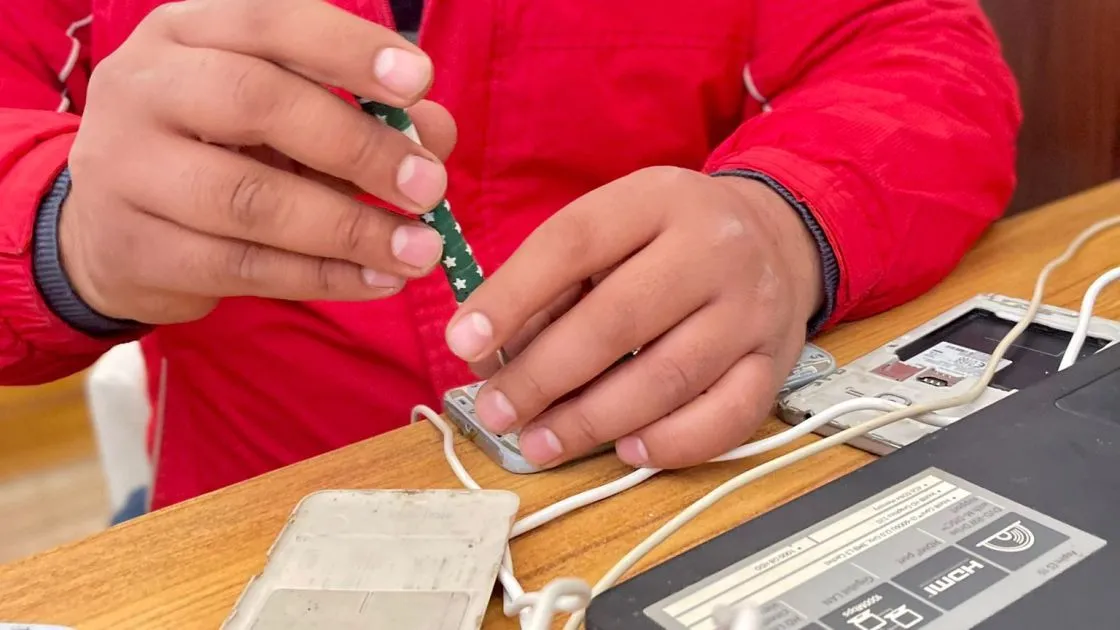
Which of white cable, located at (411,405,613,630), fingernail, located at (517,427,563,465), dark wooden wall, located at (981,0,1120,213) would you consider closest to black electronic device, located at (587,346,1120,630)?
white cable, located at (411,405,613,630)

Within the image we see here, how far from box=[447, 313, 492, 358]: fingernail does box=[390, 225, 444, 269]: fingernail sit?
0.11ft

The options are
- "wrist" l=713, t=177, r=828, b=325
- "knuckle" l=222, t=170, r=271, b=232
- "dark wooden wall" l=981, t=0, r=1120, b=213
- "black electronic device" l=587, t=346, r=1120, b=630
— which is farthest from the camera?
"dark wooden wall" l=981, t=0, r=1120, b=213

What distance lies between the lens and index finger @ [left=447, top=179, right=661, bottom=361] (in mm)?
390

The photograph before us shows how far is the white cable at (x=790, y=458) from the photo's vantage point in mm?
332

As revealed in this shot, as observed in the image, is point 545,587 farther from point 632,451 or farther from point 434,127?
point 434,127

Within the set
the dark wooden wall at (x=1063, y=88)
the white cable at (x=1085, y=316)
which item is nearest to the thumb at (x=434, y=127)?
the white cable at (x=1085, y=316)

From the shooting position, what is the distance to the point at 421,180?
14.7 inches

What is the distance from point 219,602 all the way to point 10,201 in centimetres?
27

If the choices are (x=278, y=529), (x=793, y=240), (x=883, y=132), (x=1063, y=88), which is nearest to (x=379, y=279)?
(x=278, y=529)

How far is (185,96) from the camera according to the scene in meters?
0.36

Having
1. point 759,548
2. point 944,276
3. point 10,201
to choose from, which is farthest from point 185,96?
point 944,276

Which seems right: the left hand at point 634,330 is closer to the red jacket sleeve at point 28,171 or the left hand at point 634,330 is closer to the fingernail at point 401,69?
the fingernail at point 401,69

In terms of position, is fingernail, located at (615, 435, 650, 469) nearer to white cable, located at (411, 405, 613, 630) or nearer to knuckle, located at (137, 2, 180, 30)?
white cable, located at (411, 405, 613, 630)

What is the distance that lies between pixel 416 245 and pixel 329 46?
0.09m
